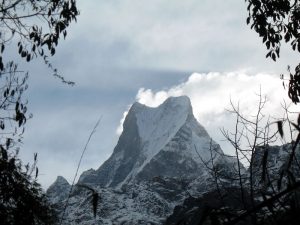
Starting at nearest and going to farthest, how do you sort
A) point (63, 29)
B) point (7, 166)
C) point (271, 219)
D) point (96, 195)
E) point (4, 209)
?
point (271, 219) → point (96, 195) → point (4, 209) → point (7, 166) → point (63, 29)

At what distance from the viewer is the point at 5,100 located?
25.6 feet

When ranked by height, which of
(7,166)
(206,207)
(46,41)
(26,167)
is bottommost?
(206,207)

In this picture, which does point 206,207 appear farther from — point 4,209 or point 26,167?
point 26,167

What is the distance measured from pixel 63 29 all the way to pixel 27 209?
326 cm

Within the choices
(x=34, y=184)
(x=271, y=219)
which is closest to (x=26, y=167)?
(x=34, y=184)

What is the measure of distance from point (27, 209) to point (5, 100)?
196cm

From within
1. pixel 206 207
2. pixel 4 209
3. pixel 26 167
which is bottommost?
pixel 206 207

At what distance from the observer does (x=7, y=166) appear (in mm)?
6648

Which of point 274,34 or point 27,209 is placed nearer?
point 27,209

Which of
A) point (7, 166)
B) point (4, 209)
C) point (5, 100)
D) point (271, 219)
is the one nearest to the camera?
point (271, 219)

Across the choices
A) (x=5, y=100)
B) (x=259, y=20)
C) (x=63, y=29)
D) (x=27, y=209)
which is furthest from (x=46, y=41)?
(x=259, y=20)

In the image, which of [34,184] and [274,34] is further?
[274,34]

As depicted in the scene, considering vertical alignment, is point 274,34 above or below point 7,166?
above

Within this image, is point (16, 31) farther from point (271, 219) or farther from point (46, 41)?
point (271, 219)
